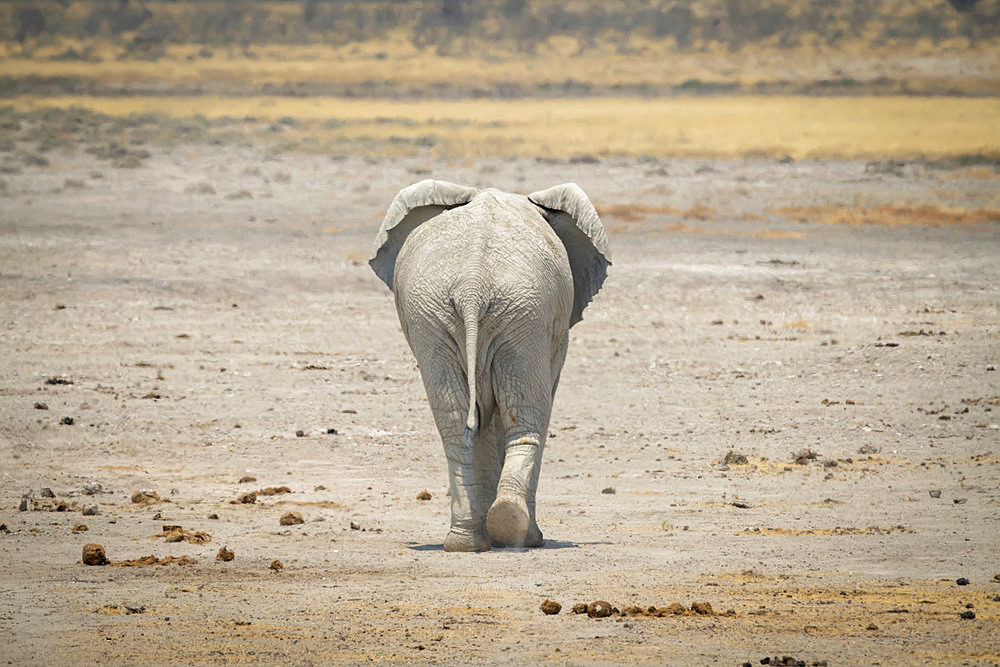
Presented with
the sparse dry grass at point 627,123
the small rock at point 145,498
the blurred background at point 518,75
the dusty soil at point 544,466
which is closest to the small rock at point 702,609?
the dusty soil at point 544,466

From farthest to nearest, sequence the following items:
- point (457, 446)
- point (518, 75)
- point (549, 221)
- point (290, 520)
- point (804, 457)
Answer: point (518, 75), point (804, 457), point (290, 520), point (549, 221), point (457, 446)

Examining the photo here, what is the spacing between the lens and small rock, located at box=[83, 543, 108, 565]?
712cm

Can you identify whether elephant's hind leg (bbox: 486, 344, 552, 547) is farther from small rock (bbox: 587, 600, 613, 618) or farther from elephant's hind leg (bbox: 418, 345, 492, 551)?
small rock (bbox: 587, 600, 613, 618)

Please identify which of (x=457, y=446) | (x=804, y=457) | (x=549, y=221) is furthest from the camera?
(x=804, y=457)

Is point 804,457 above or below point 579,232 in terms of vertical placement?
below

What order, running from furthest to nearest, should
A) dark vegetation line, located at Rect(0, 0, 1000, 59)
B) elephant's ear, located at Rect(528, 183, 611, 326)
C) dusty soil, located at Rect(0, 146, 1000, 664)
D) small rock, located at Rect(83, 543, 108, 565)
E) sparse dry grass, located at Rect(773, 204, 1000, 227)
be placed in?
dark vegetation line, located at Rect(0, 0, 1000, 59) → sparse dry grass, located at Rect(773, 204, 1000, 227) → elephant's ear, located at Rect(528, 183, 611, 326) → small rock, located at Rect(83, 543, 108, 565) → dusty soil, located at Rect(0, 146, 1000, 664)

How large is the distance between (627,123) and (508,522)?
44138 mm

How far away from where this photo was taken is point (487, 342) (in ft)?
24.0

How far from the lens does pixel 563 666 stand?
5371 millimetres

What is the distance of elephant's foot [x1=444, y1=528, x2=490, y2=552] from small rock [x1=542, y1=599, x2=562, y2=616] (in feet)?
4.58

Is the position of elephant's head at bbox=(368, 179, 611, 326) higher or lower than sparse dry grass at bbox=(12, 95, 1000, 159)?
lower

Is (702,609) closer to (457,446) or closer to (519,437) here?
(519,437)

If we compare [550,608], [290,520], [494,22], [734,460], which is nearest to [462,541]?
[290,520]

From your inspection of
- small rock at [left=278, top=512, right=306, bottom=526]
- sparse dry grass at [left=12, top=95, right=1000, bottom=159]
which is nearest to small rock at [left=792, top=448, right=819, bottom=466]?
small rock at [left=278, top=512, right=306, bottom=526]
